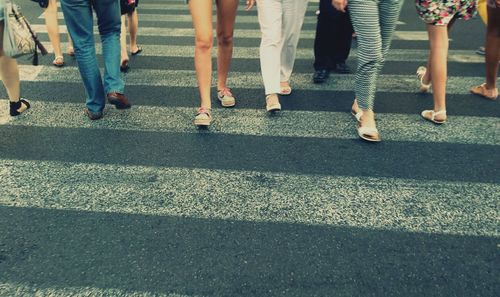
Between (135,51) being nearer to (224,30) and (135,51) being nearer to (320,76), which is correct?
(224,30)

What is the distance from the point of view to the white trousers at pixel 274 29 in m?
3.77

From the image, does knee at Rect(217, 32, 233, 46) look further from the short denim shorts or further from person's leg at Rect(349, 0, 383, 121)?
the short denim shorts

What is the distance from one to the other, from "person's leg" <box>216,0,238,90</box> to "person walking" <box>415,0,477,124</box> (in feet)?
4.85

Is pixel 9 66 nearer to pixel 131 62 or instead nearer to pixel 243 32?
pixel 131 62

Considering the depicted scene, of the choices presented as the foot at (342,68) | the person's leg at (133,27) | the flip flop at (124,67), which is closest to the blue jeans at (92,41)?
the flip flop at (124,67)

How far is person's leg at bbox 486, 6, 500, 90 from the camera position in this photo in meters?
4.05

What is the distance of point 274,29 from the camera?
3803mm

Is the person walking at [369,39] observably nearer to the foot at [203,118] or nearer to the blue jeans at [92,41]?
the foot at [203,118]

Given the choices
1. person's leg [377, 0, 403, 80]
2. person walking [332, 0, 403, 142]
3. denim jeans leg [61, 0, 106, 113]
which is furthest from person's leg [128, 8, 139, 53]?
person's leg [377, 0, 403, 80]

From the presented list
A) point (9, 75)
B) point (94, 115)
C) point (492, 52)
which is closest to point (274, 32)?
point (94, 115)

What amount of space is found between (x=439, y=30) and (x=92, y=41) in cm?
280

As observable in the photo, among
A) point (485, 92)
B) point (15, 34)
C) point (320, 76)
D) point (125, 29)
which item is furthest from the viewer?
point (125, 29)

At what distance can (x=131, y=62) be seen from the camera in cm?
543

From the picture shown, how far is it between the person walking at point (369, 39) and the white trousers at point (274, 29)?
2.06ft
